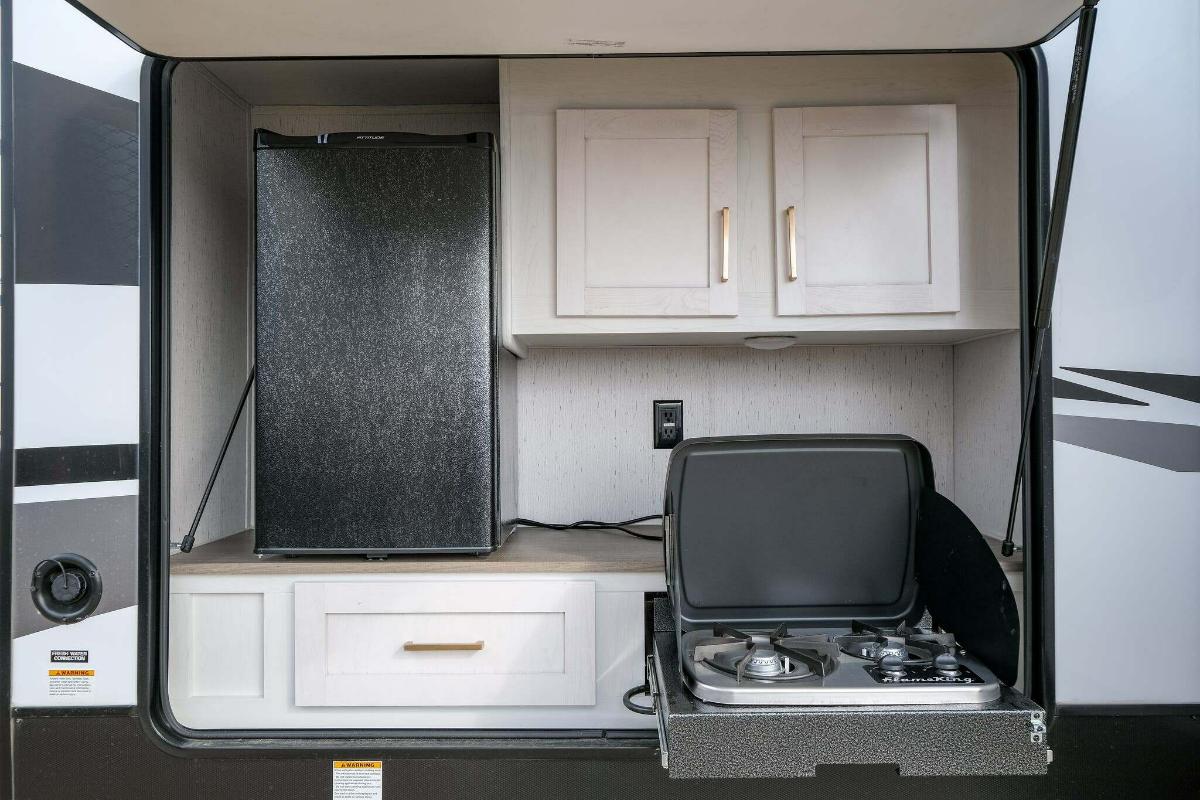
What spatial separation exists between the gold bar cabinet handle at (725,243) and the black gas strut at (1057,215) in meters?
0.58

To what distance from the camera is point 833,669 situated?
1.13 meters

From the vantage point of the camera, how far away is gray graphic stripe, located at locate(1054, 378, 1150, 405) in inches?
55.2

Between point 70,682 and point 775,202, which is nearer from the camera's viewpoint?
point 70,682

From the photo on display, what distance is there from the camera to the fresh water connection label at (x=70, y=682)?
1.42 metres

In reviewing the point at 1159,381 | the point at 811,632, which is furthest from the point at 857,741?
the point at 1159,381

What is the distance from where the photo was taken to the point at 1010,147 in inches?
63.7

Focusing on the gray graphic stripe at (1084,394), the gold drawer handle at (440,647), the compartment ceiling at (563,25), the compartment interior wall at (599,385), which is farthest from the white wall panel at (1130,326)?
the gold drawer handle at (440,647)

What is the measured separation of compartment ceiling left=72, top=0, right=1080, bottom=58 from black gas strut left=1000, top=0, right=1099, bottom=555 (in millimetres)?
62

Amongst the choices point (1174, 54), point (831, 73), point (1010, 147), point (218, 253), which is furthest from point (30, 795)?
point (1174, 54)

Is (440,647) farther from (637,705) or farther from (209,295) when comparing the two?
(209,295)

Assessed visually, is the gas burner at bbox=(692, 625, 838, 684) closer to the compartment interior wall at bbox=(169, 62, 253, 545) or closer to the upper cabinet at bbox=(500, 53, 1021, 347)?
the upper cabinet at bbox=(500, 53, 1021, 347)

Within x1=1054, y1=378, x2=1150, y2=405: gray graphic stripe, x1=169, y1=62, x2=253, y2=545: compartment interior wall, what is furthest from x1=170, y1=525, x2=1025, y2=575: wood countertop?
x1=1054, y1=378, x2=1150, y2=405: gray graphic stripe

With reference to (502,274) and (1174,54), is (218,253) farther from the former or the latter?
(1174,54)

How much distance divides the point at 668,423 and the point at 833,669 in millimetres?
955
